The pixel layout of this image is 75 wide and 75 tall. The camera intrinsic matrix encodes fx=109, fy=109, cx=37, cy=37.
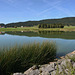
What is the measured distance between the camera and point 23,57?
579 cm

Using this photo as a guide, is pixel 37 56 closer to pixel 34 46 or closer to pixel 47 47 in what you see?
pixel 34 46

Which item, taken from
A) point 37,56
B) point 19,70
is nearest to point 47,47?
point 37,56

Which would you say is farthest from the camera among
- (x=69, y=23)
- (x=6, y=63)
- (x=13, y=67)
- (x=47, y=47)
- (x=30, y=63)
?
(x=69, y=23)

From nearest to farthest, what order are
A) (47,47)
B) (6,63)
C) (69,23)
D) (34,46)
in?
1. (6,63)
2. (34,46)
3. (47,47)
4. (69,23)

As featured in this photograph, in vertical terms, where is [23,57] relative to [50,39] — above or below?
above

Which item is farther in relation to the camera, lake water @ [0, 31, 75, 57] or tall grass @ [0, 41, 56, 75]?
lake water @ [0, 31, 75, 57]

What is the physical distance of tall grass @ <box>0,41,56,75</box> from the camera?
16.6 feet

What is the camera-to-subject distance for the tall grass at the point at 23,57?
5061mm

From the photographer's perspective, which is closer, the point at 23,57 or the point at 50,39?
the point at 23,57

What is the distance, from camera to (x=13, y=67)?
5273mm

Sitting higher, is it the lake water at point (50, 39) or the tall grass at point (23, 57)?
the tall grass at point (23, 57)

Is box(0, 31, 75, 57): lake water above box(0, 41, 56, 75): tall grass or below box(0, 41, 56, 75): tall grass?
below

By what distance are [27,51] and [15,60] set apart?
1004 mm

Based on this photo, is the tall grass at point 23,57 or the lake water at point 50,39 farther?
the lake water at point 50,39
